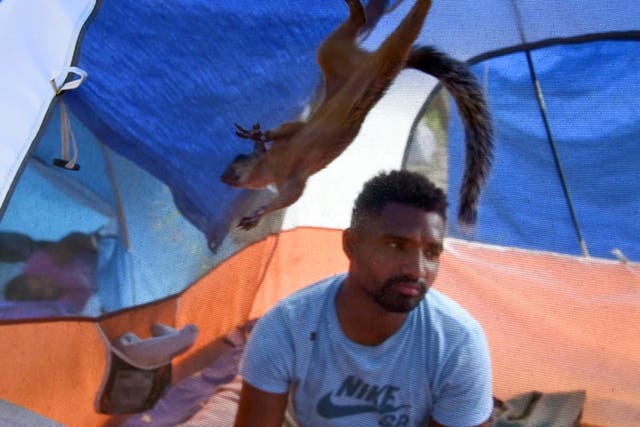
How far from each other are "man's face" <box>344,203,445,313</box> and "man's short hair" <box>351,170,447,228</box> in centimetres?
1

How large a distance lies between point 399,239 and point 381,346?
0.64ft

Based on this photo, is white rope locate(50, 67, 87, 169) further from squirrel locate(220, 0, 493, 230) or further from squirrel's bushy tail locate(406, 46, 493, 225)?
squirrel's bushy tail locate(406, 46, 493, 225)

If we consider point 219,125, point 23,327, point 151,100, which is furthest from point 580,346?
point 23,327

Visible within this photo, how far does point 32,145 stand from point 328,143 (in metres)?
0.53

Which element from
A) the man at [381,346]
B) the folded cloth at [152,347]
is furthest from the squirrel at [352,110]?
the folded cloth at [152,347]

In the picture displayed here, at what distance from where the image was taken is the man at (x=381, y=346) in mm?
1283

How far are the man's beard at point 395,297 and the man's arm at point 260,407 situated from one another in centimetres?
24

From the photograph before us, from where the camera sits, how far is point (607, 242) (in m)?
1.30

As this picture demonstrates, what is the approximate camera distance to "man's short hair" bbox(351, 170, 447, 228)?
4.22 ft

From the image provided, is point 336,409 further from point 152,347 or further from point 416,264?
point 152,347

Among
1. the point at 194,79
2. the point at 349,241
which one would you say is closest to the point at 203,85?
the point at 194,79

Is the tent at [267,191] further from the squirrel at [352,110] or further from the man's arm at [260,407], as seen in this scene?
the man's arm at [260,407]

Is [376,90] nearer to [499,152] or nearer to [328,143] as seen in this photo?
[328,143]

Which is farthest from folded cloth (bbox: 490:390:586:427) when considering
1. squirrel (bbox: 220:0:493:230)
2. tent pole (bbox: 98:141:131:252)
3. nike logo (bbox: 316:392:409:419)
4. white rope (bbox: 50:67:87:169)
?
white rope (bbox: 50:67:87:169)
